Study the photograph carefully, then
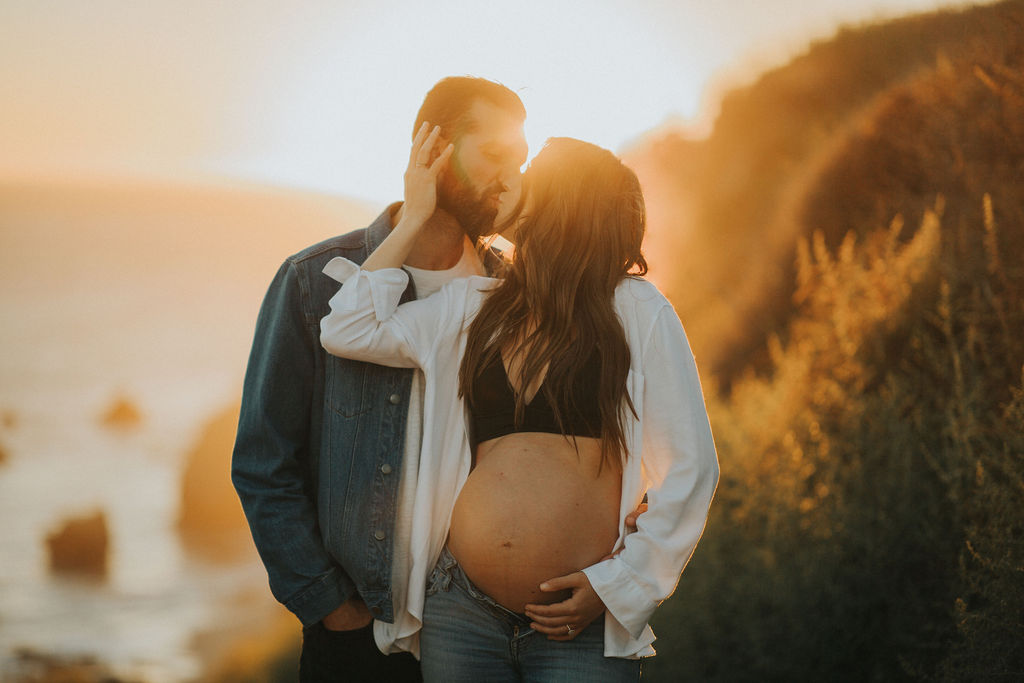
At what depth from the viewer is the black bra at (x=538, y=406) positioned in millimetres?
2357

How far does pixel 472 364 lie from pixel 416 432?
1.14ft

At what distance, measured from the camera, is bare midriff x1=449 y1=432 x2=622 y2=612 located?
230cm

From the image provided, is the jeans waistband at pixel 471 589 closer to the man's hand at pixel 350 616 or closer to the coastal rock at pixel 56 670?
the man's hand at pixel 350 616

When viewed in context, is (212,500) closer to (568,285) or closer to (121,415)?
(121,415)

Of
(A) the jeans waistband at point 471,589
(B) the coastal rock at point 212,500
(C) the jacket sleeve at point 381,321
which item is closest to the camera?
(A) the jeans waistband at point 471,589

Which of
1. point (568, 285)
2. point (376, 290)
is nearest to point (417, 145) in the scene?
point (376, 290)

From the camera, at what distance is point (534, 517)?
7.64 feet

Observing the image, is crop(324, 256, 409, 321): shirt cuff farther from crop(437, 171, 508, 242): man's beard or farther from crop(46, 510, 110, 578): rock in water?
crop(46, 510, 110, 578): rock in water

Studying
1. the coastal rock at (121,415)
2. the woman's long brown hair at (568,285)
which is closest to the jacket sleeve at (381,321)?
the woman's long brown hair at (568,285)

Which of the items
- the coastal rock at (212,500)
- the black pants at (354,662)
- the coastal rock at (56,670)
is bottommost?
the coastal rock at (212,500)

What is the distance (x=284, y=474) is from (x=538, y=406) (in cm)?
91

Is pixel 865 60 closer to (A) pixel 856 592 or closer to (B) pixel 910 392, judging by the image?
(B) pixel 910 392

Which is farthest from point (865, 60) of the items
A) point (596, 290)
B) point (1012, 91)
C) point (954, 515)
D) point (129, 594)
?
point (129, 594)

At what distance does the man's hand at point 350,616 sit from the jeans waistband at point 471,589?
416 millimetres
